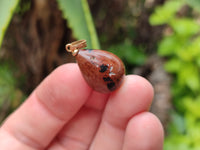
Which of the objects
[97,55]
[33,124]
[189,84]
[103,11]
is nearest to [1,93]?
[33,124]

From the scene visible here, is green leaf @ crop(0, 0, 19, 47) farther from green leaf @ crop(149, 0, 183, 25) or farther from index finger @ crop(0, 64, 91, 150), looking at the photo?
green leaf @ crop(149, 0, 183, 25)

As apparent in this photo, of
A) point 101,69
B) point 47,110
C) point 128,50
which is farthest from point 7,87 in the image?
point 101,69

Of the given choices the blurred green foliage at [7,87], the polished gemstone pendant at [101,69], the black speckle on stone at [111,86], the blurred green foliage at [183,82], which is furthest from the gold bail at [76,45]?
the blurred green foliage at [7,87]

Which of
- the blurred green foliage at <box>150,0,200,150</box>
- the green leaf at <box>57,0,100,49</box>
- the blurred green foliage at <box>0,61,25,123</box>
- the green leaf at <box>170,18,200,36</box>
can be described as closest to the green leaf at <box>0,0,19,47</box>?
the green leaf at <box>57,0,100,49</box>

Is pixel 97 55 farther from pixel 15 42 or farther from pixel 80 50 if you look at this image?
pixel 15 42

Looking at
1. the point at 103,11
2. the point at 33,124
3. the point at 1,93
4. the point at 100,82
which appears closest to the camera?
the point at 100,82

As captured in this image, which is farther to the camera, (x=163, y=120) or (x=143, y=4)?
(x=143, y=4)
